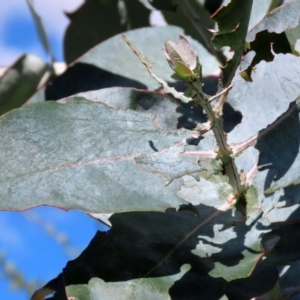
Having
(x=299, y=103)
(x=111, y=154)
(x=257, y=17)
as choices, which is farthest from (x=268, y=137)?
(x=257, y=17)

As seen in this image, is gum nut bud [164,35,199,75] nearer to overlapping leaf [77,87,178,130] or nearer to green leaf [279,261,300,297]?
overlapping leaf [77,87,178,130]

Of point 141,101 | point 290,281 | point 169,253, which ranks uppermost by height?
point 141,101

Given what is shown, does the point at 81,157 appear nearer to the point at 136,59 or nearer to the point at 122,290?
the point at 122,290

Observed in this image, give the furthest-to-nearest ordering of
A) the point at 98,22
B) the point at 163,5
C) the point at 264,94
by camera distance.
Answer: the point at 98,22 → the point at 163,5 → the point at 264,94

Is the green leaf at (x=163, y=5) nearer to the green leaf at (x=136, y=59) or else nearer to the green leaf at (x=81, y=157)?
the green leaf at (x=136, y=59)

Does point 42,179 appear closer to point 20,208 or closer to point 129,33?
point 20,208

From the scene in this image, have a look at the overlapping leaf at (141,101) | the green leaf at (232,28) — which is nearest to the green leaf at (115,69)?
the overlapping leaf at (141,101)

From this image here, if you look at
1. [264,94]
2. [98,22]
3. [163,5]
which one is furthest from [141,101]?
[98,22]

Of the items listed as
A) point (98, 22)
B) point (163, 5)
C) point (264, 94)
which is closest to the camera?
point (264, 94)

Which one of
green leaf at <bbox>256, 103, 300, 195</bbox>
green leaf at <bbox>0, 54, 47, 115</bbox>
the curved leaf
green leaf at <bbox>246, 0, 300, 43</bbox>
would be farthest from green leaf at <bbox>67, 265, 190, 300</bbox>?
the curved leaf
